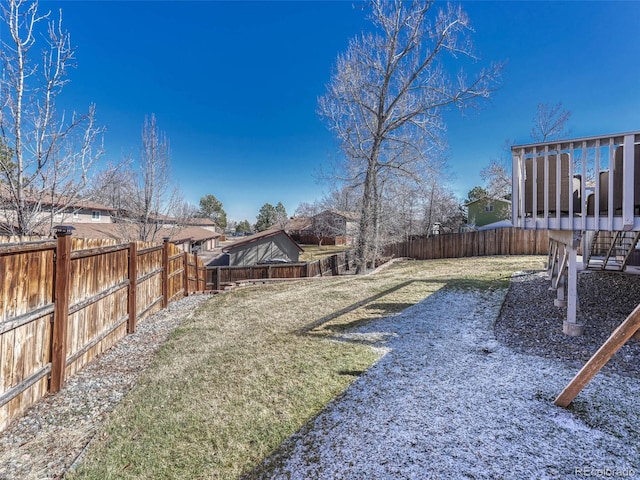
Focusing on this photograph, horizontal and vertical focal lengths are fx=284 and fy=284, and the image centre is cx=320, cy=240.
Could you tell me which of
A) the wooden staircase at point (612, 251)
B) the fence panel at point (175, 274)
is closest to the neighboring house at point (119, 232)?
the fence panel at point (175, 274)

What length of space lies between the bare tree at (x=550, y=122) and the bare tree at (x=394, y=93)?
10012mm

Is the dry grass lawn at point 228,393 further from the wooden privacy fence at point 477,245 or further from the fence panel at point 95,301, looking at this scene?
the wooden privacy fence at point 477,245

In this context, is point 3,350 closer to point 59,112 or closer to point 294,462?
point 294,462

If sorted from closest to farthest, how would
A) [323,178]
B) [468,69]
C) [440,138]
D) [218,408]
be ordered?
[218,408] → [468,69] → [440,138] → [323,178]

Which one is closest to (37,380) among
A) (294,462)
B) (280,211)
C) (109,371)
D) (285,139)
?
(109,371)

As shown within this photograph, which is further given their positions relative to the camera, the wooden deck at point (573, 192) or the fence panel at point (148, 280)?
the fence panel at point (148, 280)

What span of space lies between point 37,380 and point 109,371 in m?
0.95

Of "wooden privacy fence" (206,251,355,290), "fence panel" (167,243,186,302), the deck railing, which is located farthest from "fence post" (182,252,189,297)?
the deck railing

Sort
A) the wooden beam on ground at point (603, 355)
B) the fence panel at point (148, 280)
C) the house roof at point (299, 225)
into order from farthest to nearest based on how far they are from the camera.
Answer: the house roof at point (299, 225) → the fence panel at point (148, 280) → the wooden beam on ground at point (603, 355)

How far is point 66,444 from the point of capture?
250 cm

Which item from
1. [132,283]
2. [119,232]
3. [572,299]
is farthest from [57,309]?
[119,232]

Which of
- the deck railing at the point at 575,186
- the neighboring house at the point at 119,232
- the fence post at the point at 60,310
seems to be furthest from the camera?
the neighboring house at the point at 119,232

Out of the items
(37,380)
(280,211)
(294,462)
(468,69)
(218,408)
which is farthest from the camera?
(280,211)

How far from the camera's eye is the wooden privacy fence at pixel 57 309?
269cm
